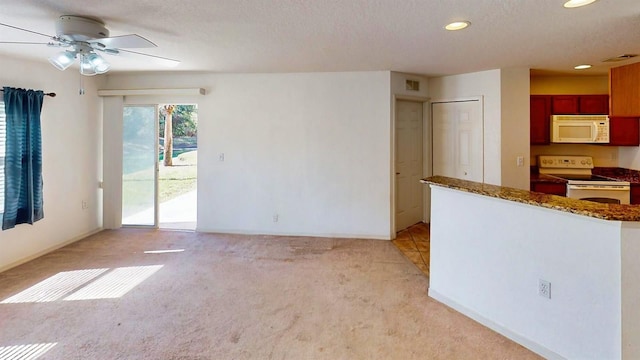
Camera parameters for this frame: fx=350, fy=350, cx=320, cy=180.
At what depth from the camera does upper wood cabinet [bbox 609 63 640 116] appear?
3588mm

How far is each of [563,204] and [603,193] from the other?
2.85 metres

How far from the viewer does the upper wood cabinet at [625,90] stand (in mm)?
3588

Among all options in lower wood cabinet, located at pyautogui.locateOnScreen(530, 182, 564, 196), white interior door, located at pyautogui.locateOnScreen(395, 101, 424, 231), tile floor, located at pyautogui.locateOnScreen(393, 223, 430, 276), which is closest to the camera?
tile floor, located at pyautogui.locateOnScreen(393, 223, 430, 276)

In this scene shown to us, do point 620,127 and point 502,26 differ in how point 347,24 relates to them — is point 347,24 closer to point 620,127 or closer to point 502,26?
point 502,26

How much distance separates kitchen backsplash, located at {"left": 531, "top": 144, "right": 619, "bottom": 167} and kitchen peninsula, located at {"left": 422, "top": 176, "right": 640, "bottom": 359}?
126 inches

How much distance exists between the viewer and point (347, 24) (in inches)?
111

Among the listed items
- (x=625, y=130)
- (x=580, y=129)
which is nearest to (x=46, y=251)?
(x=580, y=129)

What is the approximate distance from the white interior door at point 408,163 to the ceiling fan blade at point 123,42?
11.1 ft

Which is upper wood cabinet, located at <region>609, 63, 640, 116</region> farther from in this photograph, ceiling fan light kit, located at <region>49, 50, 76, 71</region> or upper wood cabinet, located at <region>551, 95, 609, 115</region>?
ceiling fan light kit, located at <region>49, 50, 76, 71</region>

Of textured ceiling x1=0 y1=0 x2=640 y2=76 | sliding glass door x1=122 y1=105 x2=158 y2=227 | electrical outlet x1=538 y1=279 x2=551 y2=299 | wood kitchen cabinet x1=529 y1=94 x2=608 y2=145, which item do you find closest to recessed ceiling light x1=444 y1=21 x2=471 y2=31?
textured ceiling x1=0 y1=0 x2=640 y2=76

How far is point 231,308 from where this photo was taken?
2.80m

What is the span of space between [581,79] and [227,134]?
517 cm

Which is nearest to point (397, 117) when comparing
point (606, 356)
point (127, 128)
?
point (606, 356)

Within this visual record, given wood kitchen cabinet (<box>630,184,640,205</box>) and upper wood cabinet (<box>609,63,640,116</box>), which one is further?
wood kitchen cabinet (<box>630,184,640,205</box>)
